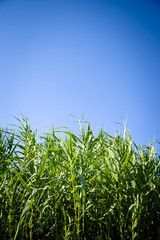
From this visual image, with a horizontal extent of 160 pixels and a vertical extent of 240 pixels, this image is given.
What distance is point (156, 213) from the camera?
1686 mm

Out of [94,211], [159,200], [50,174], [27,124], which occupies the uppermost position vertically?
[27,124]

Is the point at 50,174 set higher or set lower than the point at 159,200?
higher

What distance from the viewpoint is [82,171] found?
175cm

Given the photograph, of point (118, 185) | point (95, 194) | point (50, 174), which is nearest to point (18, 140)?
point (50, 174)

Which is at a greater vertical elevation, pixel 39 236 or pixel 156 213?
pixel 156 213

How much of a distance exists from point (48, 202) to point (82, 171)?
40cm

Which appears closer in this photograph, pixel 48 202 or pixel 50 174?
pixel 48 202

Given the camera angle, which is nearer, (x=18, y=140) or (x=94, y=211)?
(x=94, y=211)

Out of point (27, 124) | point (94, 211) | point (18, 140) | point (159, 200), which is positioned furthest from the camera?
point (27, 124)

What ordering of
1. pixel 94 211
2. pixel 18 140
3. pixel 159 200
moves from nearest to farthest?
pixel 159 200 < pixel 94 211 < pixel 18 140

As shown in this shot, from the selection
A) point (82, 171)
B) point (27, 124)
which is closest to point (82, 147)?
point (82, 171)

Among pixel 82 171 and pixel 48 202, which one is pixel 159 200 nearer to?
pixel 82 171

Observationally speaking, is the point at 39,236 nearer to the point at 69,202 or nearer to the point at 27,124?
the point at 69,202

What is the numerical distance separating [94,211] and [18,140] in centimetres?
128
